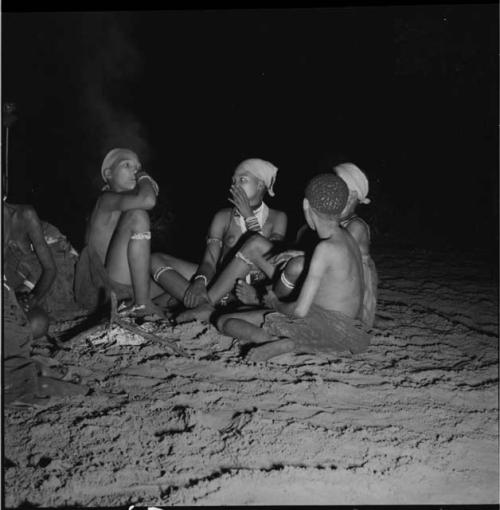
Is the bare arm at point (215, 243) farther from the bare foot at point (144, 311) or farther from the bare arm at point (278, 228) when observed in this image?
the bare foot at point (144, 311)

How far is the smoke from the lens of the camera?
12695 millimetres

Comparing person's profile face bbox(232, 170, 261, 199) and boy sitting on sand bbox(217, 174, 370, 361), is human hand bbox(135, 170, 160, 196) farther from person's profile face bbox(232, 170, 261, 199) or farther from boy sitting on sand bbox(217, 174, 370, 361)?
boy sitting on sand bbox(217, 174, 370, 361)

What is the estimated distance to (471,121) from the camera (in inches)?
498

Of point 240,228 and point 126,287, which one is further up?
point 240,228

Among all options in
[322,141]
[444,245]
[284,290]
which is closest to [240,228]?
[284,290]

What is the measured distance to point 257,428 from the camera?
2.27m

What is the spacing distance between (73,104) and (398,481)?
14295mm

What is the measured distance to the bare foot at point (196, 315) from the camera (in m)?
3.61

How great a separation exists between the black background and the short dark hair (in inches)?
161

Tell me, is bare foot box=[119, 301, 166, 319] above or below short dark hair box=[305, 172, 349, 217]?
below

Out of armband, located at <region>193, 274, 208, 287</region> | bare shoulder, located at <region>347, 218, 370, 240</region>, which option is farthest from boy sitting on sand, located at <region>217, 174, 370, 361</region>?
armband, located at <region>193, 274, 208, 287</region>

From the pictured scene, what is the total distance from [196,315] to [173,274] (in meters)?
0.53

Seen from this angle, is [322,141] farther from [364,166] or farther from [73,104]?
[73,104]

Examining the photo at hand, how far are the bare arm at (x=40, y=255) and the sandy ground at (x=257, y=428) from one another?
0.66m
